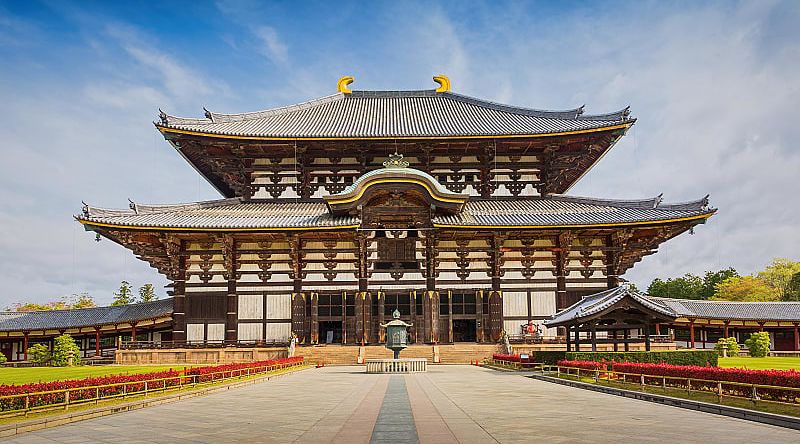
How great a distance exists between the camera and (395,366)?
3253 centimetres

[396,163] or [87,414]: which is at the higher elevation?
[396,163]

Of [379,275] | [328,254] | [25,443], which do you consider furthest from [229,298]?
[25,443]

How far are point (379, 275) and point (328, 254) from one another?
3653 mm

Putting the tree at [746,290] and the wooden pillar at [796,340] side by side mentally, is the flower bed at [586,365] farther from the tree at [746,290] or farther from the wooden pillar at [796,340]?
the tree at [746,290]

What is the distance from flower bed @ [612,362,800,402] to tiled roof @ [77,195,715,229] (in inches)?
786

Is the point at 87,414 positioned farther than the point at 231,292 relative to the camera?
No

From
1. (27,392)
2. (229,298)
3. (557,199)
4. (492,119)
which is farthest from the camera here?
(492,119)

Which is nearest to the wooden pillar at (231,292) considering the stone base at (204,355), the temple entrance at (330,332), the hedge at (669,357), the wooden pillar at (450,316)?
the stone base at (204,355)

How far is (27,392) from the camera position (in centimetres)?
1571

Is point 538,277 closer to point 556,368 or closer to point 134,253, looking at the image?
point 556,368

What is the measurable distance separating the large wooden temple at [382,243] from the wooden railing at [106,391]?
588 inches

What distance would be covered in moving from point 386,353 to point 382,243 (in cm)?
745

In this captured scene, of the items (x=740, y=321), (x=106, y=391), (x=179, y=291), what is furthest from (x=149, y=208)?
(x=740, y=321)

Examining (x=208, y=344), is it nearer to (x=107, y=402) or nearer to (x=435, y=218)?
(x=435, y=218)
